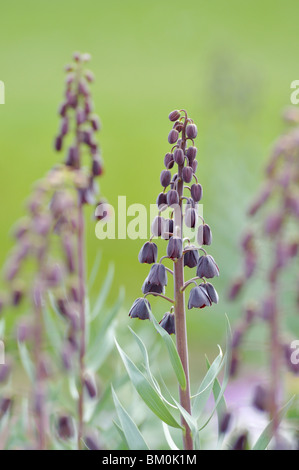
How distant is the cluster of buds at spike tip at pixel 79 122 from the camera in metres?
0.69

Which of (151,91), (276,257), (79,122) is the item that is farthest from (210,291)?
(151,91)

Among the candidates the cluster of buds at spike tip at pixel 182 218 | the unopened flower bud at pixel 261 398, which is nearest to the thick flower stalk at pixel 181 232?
the cluster of buds at spike tip at pixel 182 218

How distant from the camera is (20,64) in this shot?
1.93 m

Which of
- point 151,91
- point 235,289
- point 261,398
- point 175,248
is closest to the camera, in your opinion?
point 175,248

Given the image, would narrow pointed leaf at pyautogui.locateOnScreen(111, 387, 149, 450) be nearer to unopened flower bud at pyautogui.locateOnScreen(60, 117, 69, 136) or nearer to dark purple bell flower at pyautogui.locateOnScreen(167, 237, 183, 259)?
dark purple bell flower at pyautogui.locateOnScreen(167, 237, 183, 259)

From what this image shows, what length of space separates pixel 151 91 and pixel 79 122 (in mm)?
1563

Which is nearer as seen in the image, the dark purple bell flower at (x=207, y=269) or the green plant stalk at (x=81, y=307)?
the dark purple bell flower at (x=207, y=269)

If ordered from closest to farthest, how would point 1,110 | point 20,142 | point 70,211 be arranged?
point 70,211, point 1,110, point 20,142

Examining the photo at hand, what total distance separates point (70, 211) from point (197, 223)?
0.88ft

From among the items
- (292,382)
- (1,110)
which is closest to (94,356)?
(292,382)

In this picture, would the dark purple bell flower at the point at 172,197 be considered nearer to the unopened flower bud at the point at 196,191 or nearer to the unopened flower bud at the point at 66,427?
the unopened flower bud at the point at 196,191

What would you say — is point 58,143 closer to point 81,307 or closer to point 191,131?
point 81,307

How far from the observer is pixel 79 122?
687 millimetres
